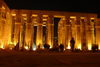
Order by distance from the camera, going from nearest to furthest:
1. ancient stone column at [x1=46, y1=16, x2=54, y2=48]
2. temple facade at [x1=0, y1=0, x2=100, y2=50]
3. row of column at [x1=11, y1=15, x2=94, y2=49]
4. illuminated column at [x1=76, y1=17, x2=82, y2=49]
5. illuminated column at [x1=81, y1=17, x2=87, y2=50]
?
1. temple facade at [x1=0, y1=0, x2=100, y2=50]
2. row of column at [x1=11, y1=15, x2=94, y2=49]
3. ancient stone column at [x1=46, y1=16, x2=54, y2=48]
4. illuminated column at [x1=81, y1=17, x2=87, y2=50]
5. illuminated column at [x1=76, y1=17, x2=82, y2=49]

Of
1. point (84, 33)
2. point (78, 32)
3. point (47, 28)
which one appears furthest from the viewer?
point (78, 32)

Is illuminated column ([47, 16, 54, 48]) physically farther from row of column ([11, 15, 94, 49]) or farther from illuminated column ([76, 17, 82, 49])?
illuminated column ([76, 17, 82, 49])

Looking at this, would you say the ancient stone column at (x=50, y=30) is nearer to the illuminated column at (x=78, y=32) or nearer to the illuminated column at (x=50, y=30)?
the illuminated column at (x=50, y=30)

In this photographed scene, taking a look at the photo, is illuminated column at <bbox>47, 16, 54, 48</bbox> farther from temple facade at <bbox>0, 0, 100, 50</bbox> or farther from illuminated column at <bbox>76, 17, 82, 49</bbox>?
illuminated column at <bbox>76, 17, 82, 49</bbox>

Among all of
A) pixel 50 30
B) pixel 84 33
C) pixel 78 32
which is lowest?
pixel 84 33

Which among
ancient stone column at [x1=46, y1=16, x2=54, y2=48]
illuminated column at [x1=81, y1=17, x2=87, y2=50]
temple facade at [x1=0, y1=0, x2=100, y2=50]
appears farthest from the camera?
illuminated column at [x1=81, y1=17, x2=87, y2=50]

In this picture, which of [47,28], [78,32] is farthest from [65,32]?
[47,28]

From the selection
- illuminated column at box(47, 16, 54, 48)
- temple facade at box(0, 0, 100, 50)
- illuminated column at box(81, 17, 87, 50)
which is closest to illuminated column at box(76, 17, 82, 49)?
temple facade at box(0, 0, 100, 50)

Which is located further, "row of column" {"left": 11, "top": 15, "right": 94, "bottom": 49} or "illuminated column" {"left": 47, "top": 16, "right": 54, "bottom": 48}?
"illuminated column" {"left": 47, "top": 16, "right": 54, "bottom": 48}

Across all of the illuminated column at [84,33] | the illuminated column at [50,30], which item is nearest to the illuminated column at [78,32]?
the illuminated column at [84,33]

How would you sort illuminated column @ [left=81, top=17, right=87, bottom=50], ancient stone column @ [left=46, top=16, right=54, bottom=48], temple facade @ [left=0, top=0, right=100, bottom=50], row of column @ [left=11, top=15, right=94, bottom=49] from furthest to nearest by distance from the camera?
illuminated column @ [left=81, top=17, right=87, bottom=50]
ancient stone column @ [left=46, top=16, right=54, bottom=48]
row of column @ [left=11, top=15, right=94, bottom=49]
temple facade @ [left=0, top=0, right=100, bottom=50]

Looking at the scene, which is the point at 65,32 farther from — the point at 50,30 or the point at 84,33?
the point at 84,33

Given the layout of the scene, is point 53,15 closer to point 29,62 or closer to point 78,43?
point 78,43

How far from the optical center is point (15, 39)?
2628cm
